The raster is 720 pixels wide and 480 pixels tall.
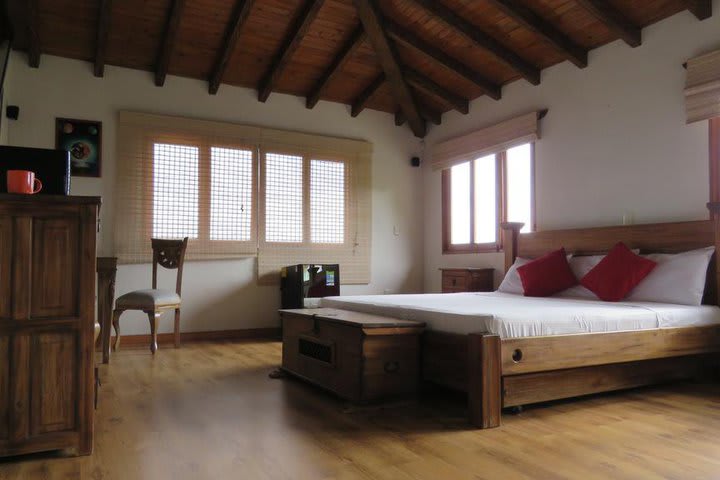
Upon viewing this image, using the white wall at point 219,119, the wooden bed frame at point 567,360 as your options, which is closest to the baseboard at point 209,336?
the white wall at point 219,119

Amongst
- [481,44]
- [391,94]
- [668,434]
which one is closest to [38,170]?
[668,434]

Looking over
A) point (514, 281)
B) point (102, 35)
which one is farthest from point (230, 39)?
point (514, 281)

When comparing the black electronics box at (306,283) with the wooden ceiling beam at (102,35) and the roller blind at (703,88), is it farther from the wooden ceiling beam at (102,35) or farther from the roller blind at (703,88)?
the roller blind at (703,88)

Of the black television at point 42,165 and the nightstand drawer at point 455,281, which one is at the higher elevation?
the black television at point 42,165

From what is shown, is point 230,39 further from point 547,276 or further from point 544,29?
point 547,276

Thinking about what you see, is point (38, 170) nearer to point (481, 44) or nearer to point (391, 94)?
point (481, 44)

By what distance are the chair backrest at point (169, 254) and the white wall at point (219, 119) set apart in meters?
0.41

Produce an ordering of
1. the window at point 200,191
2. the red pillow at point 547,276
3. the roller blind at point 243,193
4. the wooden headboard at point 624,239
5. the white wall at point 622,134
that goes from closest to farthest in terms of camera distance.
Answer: the wooden headboard at point 624,239 < the white wall at point 622,134 < the red pillow at point 547,276 < the roller blind at point 243,193 < the window at point 200,191

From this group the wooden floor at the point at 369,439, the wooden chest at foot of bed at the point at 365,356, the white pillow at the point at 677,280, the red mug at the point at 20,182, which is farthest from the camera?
the white pillow at the point at 677,280

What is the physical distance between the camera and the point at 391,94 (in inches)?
247

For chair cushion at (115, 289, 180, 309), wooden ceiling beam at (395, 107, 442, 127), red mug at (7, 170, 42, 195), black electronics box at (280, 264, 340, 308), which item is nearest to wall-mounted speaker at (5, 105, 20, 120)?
chair cushion at (115, 289, 180, 309)

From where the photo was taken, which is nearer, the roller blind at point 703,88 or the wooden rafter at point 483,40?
the roller blind at point 703,88

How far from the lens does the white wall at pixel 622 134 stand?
3762mm

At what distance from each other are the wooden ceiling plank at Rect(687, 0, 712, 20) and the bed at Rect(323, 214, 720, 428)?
4.62 ft
